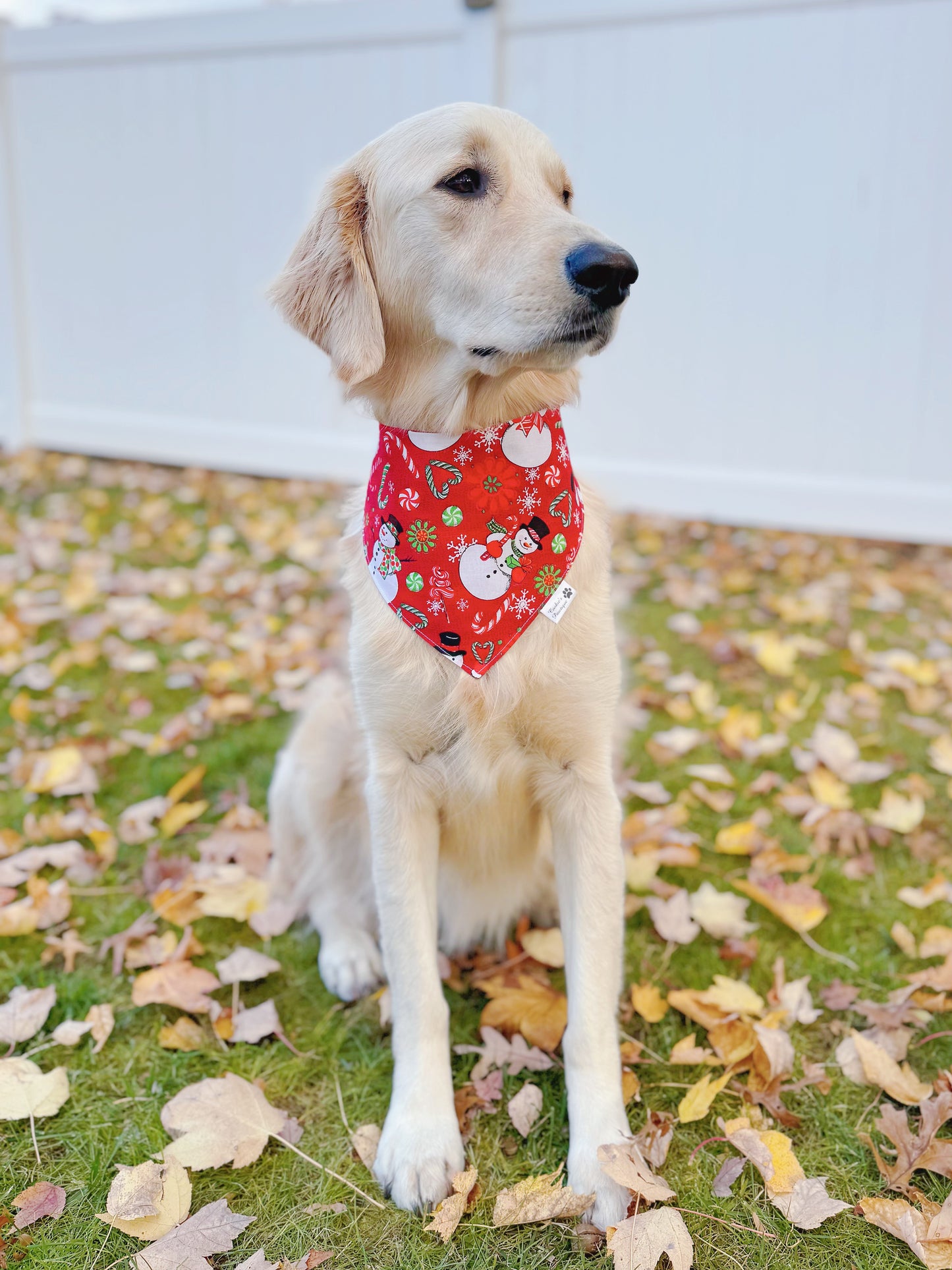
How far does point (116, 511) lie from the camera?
554 cm

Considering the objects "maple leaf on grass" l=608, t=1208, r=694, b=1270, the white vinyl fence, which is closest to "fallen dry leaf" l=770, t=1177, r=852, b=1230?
"maple leaf on grass" l=608, t=1208, r=694, b=1270

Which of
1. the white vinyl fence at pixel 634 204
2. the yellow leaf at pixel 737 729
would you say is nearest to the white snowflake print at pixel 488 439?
the yellow leaf at pixel 737 729

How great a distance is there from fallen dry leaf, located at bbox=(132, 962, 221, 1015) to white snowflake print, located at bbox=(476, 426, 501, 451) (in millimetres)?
1305

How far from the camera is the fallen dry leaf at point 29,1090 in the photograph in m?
1.78

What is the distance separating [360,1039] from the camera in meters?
2.02

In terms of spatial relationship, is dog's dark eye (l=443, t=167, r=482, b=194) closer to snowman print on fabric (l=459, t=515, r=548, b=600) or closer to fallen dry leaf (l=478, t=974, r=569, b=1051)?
snowman print on fabric (l=459, t=515, r=548, b=600)

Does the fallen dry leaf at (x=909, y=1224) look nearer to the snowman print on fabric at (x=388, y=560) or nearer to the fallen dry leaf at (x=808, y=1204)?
the fallen dry leaf at (x=808, y=1204)

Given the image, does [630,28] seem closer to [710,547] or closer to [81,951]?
[710,547]

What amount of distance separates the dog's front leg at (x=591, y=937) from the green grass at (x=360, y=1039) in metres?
0.11

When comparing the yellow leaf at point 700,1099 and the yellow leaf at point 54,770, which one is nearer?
the yellow leaf at point 700,1099

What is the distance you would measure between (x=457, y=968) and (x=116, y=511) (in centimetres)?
419

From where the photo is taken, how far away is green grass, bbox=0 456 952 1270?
1549 mm

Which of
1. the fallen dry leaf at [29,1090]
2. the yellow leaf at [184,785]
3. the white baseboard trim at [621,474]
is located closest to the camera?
the fallen dry leaf at [29,1090]

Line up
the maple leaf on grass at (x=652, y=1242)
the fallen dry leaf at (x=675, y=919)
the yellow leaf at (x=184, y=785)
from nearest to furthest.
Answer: the maple leaf on grass at (x=652, y=1242)
the fallen dry leaf at (x=675, y=919)
the yellow leaf at (x=184, y=785)
